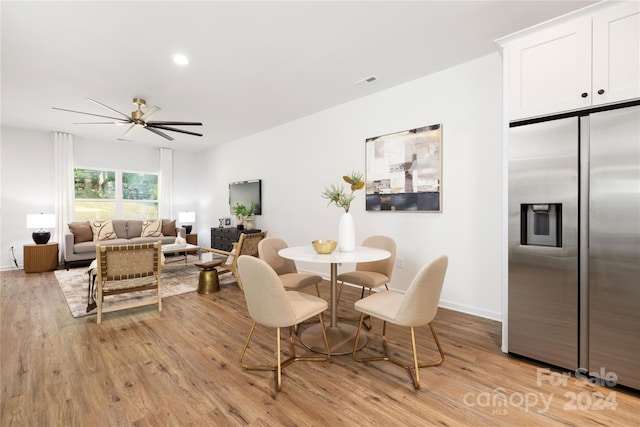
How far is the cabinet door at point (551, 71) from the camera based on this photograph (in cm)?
198

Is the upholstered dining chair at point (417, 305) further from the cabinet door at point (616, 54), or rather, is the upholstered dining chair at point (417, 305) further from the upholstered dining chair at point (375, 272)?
the cabinet door at point (616, 54)

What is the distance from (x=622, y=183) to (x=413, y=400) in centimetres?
185

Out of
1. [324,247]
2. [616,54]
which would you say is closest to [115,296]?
[324,247]

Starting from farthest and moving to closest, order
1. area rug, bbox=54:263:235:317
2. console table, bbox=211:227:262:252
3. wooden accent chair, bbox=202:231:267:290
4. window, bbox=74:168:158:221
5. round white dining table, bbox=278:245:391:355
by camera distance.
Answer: window, bbox=74:168:158:221 → console table, bbox=211:227:262:252 → wooden accent chair, bbox=202:231:267:290 → area rug, bbox=54:263:235:317 → round white dining table, bbox=278:245:391:355

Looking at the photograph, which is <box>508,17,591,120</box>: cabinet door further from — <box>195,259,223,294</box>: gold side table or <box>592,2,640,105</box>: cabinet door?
<box>195,259,223,294</box>: gold side table

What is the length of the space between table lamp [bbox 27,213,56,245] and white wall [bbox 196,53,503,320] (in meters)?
4.26

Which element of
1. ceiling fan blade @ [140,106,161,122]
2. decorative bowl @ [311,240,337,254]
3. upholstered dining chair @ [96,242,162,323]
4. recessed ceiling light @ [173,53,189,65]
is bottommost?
upholstered dining chair @ [96,242,162,323]

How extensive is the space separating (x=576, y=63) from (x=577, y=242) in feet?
3.97

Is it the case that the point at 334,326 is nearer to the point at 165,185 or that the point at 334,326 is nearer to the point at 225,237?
the point at 225,237

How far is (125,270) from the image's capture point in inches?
125

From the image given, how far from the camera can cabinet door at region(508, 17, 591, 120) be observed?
6.48 ft

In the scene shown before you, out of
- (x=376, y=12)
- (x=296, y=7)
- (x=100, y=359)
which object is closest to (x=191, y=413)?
(x=100, y=359)

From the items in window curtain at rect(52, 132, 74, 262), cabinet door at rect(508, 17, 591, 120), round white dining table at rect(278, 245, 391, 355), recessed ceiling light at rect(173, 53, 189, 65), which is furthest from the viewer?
window curtain at rect(52, 132, 74, 262)

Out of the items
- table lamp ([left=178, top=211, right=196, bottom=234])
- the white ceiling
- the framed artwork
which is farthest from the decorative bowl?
table lamp ([left=178, top=211, right=196, bottom=234])
